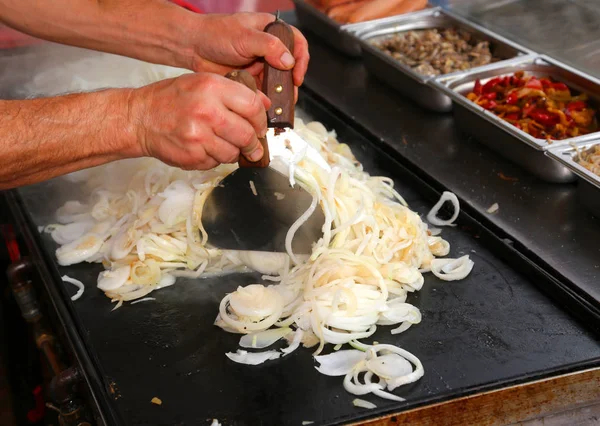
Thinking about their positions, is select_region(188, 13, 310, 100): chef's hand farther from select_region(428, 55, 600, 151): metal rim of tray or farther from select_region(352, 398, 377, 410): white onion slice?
select_region(352, 398, 377, 410): white onion slice

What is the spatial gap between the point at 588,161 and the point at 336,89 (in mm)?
1396

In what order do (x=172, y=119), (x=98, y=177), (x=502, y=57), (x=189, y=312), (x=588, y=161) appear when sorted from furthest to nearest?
(x=502, y=57), (x=98, y=177), (x=588, y=161), (x=189, y=312), (x=172, y=119)

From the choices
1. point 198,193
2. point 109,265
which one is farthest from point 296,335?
point 109,265

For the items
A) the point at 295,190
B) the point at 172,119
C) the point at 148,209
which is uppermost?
the point at 172,119

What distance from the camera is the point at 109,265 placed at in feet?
7.69

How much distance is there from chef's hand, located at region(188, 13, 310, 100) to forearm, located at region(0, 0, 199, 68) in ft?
0.23

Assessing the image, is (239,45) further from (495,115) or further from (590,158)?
(590,158)

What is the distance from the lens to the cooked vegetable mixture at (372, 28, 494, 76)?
3352 mm

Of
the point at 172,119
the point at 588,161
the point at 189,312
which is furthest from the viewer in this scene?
the point at 588,161

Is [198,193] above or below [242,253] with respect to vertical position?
above

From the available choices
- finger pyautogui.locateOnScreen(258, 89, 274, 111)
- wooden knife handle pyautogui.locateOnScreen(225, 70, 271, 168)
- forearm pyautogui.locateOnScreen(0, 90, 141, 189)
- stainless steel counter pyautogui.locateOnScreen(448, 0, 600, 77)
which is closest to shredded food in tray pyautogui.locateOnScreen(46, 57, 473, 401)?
wooden knife handle pyautogui.locateOnScreen(225, 70, 271, 168)

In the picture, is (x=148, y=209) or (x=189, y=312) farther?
(x=148, y=209)

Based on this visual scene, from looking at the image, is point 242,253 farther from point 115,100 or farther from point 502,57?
point 502,57

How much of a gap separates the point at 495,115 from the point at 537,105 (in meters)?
0.23
